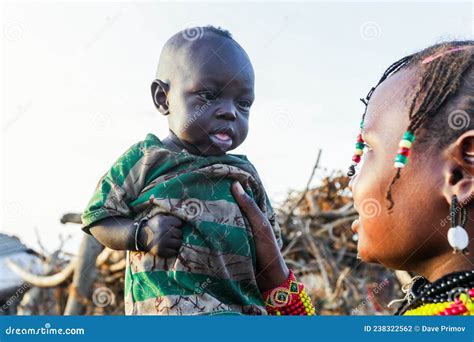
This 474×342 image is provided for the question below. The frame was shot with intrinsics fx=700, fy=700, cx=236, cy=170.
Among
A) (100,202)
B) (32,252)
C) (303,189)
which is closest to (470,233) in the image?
(100,202)

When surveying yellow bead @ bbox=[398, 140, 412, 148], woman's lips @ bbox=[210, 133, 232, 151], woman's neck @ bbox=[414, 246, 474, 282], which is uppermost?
yellow bead @ bbox=[398, 140, 412, 148]

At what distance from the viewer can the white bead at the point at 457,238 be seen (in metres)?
1.84

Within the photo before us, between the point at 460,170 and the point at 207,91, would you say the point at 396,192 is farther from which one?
the point at 207,91

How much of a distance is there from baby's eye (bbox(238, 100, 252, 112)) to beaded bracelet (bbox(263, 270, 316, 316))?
687 millimetres

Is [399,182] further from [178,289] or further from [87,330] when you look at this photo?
[87,330]

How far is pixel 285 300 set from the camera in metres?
2.71

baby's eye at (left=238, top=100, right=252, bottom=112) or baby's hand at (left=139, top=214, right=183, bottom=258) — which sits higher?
baby's eye at (left=238, top=100, right=252, bottom=112)

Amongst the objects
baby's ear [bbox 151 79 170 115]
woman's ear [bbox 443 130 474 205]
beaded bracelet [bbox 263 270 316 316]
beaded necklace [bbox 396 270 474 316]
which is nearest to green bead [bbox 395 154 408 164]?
woman's ear [bbox 443 130 474 205]

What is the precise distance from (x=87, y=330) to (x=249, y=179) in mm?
832

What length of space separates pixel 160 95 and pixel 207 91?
0.80 feet

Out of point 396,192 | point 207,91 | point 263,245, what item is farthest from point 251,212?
point 396,192

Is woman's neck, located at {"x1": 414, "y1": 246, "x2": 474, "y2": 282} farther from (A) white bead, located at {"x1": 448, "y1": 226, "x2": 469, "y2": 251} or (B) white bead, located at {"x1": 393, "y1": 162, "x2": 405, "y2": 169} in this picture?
(B) white bead, located at {"x1": 393, "y1": 162, "x2": 405, "y2": 169}

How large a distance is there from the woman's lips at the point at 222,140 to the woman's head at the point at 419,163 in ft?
2.24

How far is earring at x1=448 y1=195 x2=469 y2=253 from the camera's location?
72.6 inches
